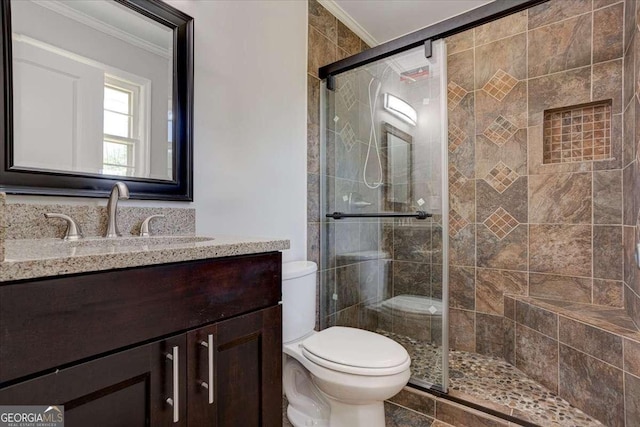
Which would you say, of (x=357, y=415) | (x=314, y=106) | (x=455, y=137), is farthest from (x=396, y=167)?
(x=357, y=415)

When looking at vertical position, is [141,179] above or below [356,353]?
above

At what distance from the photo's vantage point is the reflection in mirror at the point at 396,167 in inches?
77.6

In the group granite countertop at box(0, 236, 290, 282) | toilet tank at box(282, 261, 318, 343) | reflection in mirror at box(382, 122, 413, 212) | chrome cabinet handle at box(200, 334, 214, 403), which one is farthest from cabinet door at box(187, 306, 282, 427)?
reflection in mirror at box(382, 122, 413, 212)

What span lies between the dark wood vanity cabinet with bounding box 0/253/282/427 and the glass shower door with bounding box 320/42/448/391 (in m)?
1.11

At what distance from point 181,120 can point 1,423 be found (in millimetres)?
1093

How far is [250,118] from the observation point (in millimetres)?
1693

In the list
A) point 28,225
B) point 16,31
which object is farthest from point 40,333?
point 16,31

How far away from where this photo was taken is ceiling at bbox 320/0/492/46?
223cm

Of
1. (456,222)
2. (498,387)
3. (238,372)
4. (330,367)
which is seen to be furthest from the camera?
(456,222)

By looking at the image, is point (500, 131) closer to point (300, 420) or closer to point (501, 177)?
point (501, 177)

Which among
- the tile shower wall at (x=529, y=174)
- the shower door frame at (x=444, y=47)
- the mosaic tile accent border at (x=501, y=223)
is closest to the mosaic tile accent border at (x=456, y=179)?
the tile shower wall at (x=529, y=174)

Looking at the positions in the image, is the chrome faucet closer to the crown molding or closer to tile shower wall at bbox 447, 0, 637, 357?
the crown molding

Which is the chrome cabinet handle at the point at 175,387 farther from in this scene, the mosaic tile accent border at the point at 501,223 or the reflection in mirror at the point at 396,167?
the mosaic tile accent border at the point at 501,223

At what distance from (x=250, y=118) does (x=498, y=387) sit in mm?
2000
